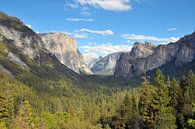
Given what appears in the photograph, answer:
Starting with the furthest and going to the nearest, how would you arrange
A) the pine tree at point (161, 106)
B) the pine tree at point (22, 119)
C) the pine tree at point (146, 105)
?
the pine tree at point (146, 105)
the pine tree at point (161, 106)
the pine tree at point (22, 119)

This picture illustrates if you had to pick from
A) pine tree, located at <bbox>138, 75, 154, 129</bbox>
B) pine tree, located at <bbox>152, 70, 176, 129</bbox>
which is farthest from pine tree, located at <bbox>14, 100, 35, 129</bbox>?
pine tree, located at <bbox>152, 70, 176, 129</bbox>

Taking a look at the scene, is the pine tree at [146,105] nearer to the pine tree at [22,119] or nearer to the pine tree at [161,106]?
the pine tree at [161,106]

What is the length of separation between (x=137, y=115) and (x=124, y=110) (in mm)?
14477

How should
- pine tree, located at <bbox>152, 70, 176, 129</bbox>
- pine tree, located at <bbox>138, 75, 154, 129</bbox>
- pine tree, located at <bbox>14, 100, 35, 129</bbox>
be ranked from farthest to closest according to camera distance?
pine tree, located at <bbox>138, 75, 154, 129</bbox> < pine tree, located at <bbox>152, 70, 176, 129</bbox> < pine tree, located at <bbox>14, 100, 35, 129</bbox>

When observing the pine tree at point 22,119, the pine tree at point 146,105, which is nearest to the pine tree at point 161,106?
the pine tree at point 146,105

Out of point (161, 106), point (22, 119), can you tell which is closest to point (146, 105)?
point (161, 106)

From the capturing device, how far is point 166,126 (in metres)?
69.8

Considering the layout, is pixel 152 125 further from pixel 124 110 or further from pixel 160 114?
pixel 124 110

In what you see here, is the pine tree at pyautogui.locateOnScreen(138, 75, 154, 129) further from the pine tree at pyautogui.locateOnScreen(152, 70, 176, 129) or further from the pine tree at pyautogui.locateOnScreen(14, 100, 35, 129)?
the pine tree at pyautogui.locateOnScreen(14, 100, 35, 129)

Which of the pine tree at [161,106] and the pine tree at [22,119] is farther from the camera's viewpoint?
the pine tree at [161,106]

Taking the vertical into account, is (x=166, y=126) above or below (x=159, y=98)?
below

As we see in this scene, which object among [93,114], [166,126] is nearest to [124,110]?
[166,126]

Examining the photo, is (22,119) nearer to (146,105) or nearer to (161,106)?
(146,105)

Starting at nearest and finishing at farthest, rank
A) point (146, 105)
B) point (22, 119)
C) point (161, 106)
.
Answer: point (22, 119)
point (161, 106)
point (146, 105)
